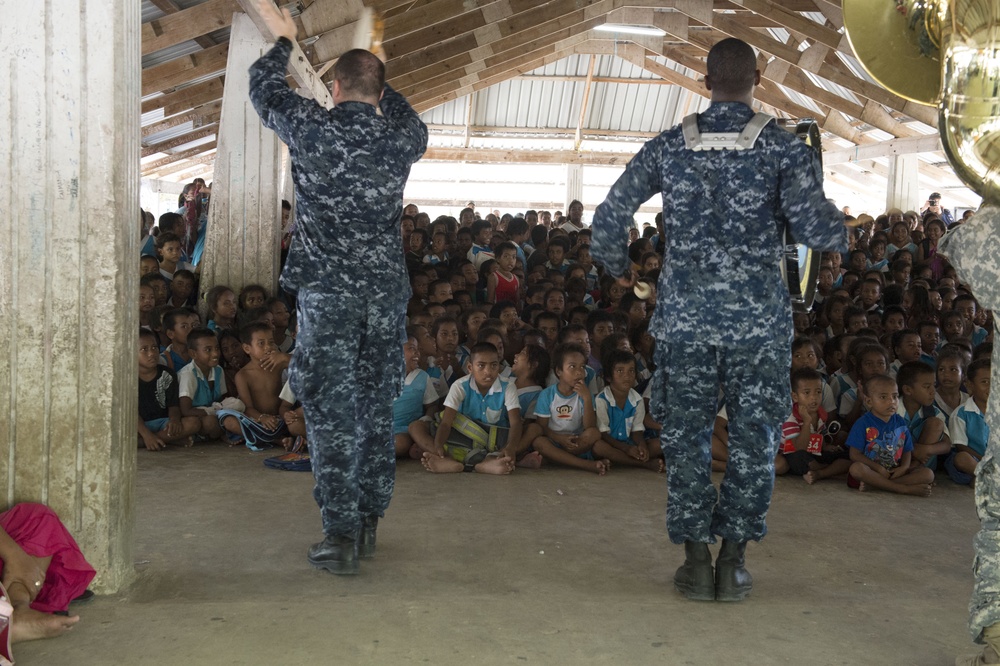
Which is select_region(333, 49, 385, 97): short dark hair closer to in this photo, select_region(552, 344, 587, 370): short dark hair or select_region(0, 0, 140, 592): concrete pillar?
select_region(0, 0, 140, 592): concrete pillar

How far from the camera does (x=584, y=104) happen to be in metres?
19.6

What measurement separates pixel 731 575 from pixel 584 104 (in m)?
17.7

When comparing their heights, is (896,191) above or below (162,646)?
above

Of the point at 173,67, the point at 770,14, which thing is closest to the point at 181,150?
the point at 173,67

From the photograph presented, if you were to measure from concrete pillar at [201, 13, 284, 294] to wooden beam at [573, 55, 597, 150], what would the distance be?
1269 cm

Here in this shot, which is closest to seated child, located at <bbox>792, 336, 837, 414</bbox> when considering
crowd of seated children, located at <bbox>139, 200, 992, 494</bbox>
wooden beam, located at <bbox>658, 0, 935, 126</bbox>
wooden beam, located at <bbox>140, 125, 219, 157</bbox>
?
crowd of seated children, located at <bbox>139, 200, 992, 494</bbox>

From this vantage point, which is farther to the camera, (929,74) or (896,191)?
(896,191)

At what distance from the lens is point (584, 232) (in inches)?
412

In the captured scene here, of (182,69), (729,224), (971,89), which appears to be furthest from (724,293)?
(182,69)

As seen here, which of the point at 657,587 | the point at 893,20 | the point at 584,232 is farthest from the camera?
the point at 584,232

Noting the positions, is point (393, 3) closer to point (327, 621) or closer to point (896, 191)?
point (327, 621)

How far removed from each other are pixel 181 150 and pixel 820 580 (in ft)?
49.3

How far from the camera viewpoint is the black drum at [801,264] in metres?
2.97

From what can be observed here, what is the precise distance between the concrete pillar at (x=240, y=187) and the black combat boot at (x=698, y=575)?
503cm
